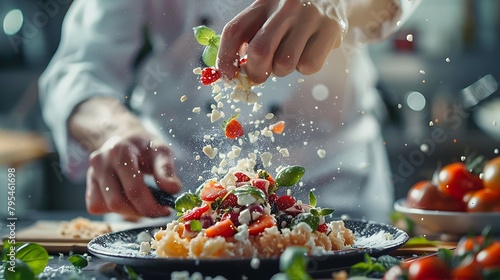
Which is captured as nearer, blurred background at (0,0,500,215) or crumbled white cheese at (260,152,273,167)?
crumbled white cheese at (260,152,273,167)

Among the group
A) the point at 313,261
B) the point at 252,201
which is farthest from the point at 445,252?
the point at 252,201

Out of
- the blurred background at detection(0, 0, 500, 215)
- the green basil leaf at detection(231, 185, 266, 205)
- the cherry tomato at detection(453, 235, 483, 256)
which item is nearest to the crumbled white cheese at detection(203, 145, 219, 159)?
the green basil leaf at detection(231, 185, 266, 205)

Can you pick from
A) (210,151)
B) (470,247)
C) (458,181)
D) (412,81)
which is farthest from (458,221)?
(412,81)

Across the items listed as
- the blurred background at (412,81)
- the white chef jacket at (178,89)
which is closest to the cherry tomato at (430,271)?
the white chef jacket at (178,89)

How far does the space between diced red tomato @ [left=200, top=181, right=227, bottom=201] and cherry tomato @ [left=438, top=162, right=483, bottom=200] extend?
0.71 meters

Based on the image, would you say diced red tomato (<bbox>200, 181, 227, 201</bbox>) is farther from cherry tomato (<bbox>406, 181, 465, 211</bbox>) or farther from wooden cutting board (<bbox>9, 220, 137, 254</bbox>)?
cherry tomato (<bbox>406, 181, 465, 211</bbox>)

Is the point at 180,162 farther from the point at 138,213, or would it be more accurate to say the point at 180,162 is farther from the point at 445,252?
the point at 445,252

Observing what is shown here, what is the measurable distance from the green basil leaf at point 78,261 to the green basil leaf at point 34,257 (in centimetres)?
11

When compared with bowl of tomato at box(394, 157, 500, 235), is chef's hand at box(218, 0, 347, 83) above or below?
above

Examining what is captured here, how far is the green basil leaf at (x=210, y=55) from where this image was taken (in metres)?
1.25

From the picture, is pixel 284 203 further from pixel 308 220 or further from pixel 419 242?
pixel 419 242

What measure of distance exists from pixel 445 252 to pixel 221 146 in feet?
1.79

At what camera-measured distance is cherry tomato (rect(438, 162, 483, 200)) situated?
1747mm

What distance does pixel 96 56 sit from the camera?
2.19m
